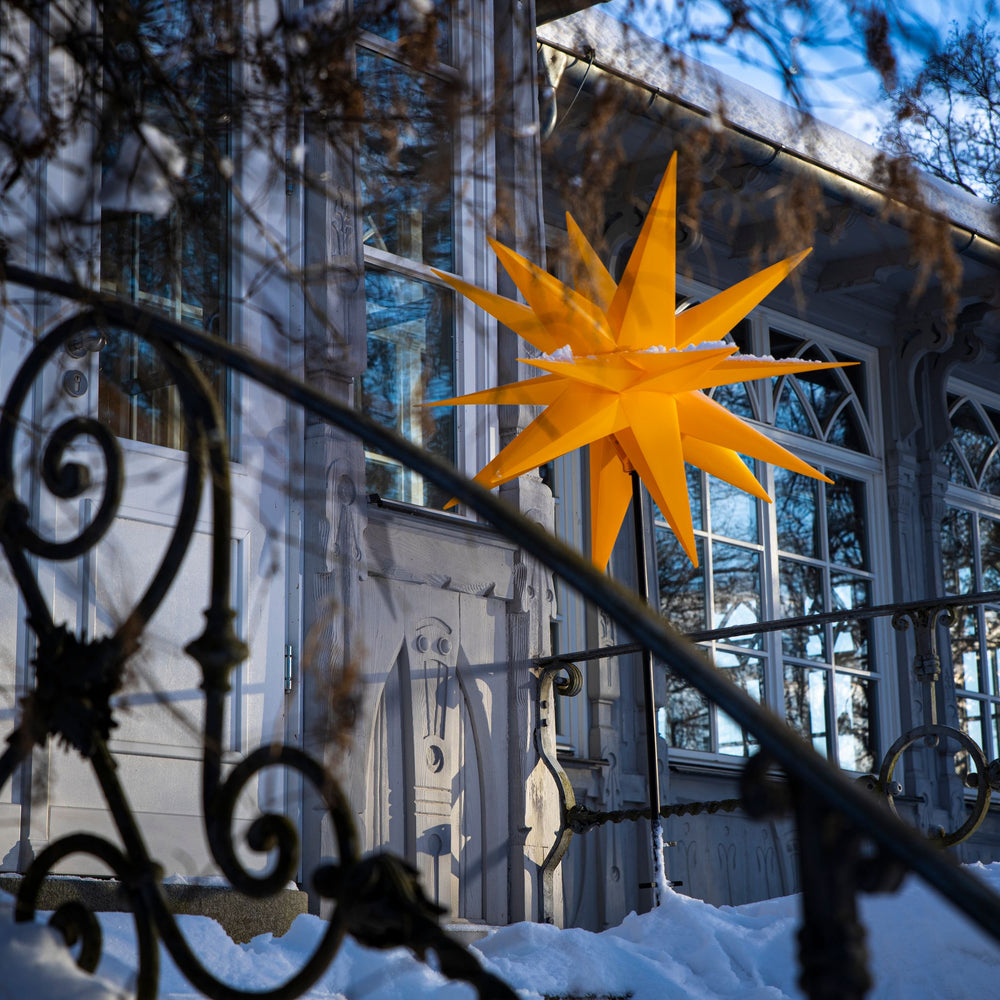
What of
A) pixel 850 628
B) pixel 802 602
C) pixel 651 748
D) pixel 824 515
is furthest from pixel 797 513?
pixel 651 748

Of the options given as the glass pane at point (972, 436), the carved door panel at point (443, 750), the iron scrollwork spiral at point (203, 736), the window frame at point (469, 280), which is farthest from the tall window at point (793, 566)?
the iron scrollwork spiral at point (203, 736)

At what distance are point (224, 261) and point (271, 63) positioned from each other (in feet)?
5.66

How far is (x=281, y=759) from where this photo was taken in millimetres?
1234

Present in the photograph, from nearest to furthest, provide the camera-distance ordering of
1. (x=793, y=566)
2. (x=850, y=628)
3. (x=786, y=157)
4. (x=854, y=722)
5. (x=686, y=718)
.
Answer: (x=786, y=157) → (x=686, y=718) → (x=793, y=566) → (x=854, y=722) → (x=850, y=628)

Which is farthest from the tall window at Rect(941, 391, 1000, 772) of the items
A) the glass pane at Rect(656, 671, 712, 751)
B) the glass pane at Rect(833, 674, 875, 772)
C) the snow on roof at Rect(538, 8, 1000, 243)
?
the glass pane at Rect(656, 671, 712, 751)

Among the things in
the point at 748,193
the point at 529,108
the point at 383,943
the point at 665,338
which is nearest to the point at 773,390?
the point at 748,193

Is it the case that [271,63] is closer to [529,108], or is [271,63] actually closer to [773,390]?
[529,108]

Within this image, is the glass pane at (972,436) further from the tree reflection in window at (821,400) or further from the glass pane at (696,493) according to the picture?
the glass pane at (696,493)

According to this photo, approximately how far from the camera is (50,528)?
2.97 m

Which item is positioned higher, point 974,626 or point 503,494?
point 503,494

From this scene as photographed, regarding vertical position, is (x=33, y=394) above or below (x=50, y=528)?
above

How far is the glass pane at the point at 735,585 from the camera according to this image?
625 centimetres

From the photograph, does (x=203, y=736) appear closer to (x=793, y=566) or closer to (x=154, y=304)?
(x=154, y=304)

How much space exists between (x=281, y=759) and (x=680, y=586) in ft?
16.3
